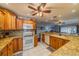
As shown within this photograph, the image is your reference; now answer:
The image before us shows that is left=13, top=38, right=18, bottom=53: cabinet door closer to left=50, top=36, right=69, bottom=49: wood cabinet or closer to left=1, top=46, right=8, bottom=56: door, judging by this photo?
left=1, top=46, right=8, bottom=56: door

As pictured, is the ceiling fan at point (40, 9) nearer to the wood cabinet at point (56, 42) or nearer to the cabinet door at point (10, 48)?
the wood cabinet at point (56, 42)

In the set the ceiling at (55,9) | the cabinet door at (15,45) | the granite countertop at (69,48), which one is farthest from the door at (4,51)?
the granite countertop at (69,48)

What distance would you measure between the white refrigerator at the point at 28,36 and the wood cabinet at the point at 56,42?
1.23 ft

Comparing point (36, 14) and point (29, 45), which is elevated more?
point (36, 14)

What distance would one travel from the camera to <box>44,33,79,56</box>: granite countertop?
1.73m

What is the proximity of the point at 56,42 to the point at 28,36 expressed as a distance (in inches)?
20.7

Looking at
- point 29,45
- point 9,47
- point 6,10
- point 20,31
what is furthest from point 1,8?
point 29,45

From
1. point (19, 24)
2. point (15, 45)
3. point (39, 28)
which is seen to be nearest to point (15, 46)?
point (15, 45)

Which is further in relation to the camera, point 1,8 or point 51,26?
point 51,26

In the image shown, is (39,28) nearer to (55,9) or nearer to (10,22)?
(55,9)

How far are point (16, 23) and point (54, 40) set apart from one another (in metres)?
0.76

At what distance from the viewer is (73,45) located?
1.85 metres

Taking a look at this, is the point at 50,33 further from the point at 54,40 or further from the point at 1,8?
the point at 1,8

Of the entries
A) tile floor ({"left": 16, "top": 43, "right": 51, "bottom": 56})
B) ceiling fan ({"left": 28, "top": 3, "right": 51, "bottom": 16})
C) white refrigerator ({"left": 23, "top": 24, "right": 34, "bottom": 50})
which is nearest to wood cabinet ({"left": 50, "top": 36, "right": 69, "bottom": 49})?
tile floor ({"left": 16, "top": 43, "right": 51, "bottom": 56})
